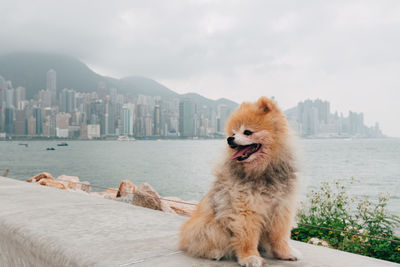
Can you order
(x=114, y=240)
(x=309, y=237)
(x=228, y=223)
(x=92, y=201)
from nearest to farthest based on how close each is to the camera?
(x=228, y=223)
(x=114, y=240)
(x=92, y=201)
(x=309, y=237)

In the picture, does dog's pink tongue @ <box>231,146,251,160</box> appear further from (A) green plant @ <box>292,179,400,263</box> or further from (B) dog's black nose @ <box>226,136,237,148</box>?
(A) green plant @ <box>292,179,400,263</box>

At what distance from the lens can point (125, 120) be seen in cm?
8088

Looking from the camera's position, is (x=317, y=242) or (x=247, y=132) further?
(x=317, y=242)

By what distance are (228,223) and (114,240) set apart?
0.98 m

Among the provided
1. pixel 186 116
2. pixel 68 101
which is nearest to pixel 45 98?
pixel 68 101

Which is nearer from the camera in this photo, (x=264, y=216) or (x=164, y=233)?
(x=264, y=216)

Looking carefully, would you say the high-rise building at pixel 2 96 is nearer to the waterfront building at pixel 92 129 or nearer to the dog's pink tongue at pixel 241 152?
the waterfront building at pixel 92 129

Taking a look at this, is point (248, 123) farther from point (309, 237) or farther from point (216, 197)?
point (309, 237)

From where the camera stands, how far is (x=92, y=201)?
406cm

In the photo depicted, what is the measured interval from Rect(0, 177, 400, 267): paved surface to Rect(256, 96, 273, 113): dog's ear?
2.91ft

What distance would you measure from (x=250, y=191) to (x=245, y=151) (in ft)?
0.73

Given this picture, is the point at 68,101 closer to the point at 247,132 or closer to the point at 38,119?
the point at 38,119

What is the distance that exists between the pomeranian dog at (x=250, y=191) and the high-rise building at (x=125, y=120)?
79546 millimetres

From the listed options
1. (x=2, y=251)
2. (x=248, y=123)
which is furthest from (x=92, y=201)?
(x=248, y=123)
